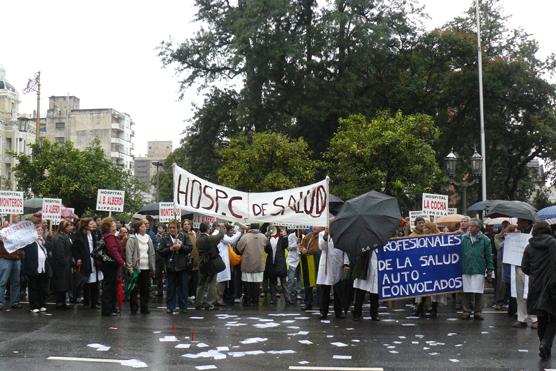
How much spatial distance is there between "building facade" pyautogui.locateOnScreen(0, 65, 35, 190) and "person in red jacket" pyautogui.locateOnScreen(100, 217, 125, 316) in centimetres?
6850

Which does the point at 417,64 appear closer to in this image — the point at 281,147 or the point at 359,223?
the point at 281,147

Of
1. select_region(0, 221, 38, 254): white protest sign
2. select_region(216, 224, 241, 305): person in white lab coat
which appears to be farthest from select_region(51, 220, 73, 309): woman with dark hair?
select_region(216, 224, 241, 305): person in white lab coat

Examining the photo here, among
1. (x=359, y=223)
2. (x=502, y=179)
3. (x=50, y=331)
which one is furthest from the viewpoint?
(x=502, y=179)

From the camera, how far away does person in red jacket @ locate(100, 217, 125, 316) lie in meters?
14.1

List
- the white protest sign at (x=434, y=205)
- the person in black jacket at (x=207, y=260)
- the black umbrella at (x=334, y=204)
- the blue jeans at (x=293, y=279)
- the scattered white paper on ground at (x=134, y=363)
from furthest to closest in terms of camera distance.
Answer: the black umbrella at (x=334, y=204) < the white protest sign at (x=434, y=205) < the blue jeans at (x=293, y=279) < the person in black jacket at (x=207, y=260) < the scattered white paper on ground at (x=134, y=363)

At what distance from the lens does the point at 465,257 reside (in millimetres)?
13984

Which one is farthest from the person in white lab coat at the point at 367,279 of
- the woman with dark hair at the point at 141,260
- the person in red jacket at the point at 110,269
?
the person in red jacket at the point at 110,269

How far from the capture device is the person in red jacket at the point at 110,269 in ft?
46.3

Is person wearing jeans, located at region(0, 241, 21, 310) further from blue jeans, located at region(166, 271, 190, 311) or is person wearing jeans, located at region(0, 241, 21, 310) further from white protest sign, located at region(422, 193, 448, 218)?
white protest sign, located at region(422, 193, 448, 218)

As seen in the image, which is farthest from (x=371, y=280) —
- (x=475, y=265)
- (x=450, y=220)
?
(x=450, y=220)

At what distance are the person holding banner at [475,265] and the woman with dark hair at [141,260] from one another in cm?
616

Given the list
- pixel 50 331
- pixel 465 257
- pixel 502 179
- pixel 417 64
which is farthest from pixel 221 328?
pixel 502 179

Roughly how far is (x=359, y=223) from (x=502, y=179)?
35.9 m

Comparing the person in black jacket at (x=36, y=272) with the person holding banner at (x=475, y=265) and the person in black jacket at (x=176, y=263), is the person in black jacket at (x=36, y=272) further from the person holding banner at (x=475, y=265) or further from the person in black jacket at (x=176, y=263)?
the person holding banner at (x=475, y=265)
